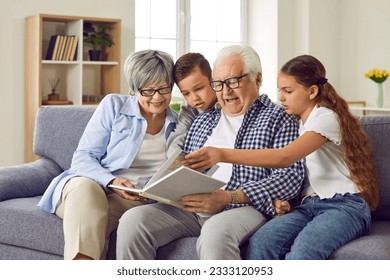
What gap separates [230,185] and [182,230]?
25cm

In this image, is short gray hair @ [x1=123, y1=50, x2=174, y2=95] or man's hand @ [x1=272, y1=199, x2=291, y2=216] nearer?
man's hand @ [x1=272, y1=199, x2=291, y2=216]

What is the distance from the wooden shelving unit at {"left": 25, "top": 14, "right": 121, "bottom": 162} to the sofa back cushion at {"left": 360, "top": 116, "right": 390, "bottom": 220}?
337 cm

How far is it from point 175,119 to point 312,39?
173 inches

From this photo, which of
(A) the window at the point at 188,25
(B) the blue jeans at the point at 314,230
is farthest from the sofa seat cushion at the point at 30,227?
(A) the window at the point at 188,25

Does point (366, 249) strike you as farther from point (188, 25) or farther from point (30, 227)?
point (188, 25)

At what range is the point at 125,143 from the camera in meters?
2.89

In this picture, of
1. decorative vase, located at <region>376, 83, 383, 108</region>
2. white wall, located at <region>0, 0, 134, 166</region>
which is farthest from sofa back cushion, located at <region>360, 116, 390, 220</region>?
decorative vase, located at <region>376, 83, 383, 108</region>

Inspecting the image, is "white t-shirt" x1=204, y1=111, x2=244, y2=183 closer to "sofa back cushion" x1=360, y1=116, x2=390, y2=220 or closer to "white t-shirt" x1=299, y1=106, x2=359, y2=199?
"white t-shirt" x1=299, y1=106, x2=359, y2=199

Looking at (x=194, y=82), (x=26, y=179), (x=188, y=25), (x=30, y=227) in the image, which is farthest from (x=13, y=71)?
(x=194, y=82)

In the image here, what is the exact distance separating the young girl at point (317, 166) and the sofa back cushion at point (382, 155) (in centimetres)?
11

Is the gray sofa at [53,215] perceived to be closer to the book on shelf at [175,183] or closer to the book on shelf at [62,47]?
the book on shelf at [175,183]

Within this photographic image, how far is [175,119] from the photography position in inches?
118

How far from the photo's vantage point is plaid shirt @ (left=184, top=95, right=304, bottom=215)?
2.58 m

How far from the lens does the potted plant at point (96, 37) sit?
589 centimetres
